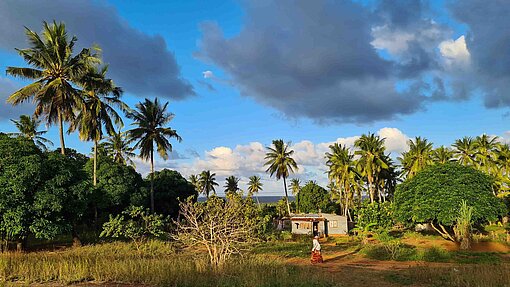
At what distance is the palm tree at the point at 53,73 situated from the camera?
25156 mm

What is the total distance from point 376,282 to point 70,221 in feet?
63.3

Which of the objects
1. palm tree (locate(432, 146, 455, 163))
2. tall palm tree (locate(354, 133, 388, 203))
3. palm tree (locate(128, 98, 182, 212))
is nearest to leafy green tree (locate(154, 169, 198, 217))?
palm tree (locate(128, 98, 182, 212))

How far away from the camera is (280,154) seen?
174ft

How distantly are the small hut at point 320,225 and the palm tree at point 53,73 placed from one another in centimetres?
2740

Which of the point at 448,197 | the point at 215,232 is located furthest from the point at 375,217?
the point at 215,232

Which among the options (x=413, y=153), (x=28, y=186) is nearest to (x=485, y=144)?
(x=413, y=153)

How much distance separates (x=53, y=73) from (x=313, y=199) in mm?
45737

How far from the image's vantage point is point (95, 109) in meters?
29.6

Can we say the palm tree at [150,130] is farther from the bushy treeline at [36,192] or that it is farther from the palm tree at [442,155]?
the palm tree at [442,155]

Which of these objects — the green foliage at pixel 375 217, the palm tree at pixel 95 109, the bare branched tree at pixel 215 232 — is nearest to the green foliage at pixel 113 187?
the palm tree at pixel 95 109

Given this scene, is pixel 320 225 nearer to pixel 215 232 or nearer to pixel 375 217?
pixel 375 217

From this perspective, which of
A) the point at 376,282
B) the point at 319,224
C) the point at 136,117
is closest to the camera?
the point at 376,282

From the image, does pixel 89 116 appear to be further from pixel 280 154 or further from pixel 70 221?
pixel 280 154

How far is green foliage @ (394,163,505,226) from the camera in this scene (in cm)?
2600
